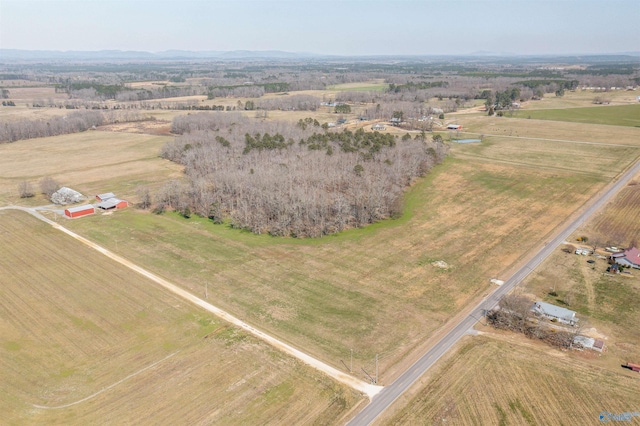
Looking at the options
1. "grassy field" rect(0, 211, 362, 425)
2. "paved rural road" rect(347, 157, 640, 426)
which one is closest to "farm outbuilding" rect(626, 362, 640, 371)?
"paved rural road" rect(347, 157, 640, 426)

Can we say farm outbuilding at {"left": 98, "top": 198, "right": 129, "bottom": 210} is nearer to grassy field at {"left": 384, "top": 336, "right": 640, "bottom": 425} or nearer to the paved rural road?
the paved rural road

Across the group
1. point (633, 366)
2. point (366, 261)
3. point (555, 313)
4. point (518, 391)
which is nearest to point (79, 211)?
point (366, 261)

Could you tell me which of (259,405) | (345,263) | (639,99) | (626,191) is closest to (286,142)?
(345,263)

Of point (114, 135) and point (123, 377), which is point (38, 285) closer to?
point (123, 377)

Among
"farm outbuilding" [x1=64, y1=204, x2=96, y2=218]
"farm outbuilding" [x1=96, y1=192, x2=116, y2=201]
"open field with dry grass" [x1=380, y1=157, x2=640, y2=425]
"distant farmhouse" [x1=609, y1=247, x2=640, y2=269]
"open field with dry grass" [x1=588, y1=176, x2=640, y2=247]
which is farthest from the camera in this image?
"farm outbuilding" [x1=96, y1=192, x2=116, y2=201]

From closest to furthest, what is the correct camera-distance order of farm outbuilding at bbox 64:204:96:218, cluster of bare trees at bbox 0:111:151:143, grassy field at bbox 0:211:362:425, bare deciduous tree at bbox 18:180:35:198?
grassy field at bbox 0:211:362:425 → farm outbuilding at bbox 64:204:96:218 → bare deciduous tree at bbox 18:180:35:198 → cluster of bare trees at bbox 0:111:151:143

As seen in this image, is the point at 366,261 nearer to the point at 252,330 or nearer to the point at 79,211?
the point at 252,330
